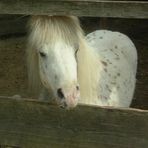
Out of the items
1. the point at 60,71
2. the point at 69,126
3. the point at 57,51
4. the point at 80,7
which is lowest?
the point at 69,126

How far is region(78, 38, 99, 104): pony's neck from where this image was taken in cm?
268

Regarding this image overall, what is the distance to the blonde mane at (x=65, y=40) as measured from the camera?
2527 mm

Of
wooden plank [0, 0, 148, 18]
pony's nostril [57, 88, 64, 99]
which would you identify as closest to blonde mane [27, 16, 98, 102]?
wooden plank [0, 0, 148, 18]

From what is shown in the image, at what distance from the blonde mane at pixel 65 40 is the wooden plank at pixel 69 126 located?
0.34 meters

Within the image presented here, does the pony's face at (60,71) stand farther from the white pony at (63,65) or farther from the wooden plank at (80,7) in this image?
the wooden plank at (80,7)

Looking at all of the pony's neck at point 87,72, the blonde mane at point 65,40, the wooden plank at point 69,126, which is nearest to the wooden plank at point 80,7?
the blonde mane at point 65,40

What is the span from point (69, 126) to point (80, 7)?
0.69 m

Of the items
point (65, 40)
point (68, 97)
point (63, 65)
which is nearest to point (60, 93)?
point (68, 97)

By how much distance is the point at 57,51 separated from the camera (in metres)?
2.50

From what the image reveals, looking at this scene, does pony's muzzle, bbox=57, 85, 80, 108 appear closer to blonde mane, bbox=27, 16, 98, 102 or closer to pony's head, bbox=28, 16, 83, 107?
pony's head, bbox=28, 16, 83, 107

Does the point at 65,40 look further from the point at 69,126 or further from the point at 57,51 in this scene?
the point at 69,126

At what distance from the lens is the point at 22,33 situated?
284 inches

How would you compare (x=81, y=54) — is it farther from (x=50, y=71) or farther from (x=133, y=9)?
(x=133, y=9)

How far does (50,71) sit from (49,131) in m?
0.36
